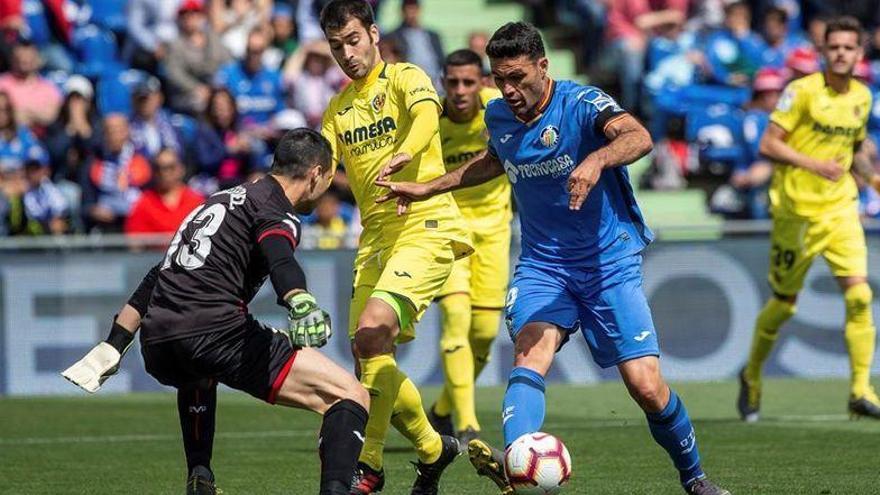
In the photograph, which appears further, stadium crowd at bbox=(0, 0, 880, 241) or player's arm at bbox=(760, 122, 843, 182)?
stadium crowd at bbox=(0, 0, 880, 241)

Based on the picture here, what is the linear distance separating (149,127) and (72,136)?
870mm

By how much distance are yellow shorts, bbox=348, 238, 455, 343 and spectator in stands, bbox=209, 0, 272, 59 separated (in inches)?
450

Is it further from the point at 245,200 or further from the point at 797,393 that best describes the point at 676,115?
the point at 245,200

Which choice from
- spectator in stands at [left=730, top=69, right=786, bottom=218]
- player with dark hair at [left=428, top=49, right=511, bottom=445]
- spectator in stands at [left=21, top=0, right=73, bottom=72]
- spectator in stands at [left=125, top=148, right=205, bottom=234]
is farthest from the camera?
spectator in stands at [left=21, top=0, right=73, bottom=72]

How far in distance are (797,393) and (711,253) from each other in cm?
187

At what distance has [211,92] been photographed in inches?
723

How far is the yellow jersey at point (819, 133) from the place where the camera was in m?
12.7

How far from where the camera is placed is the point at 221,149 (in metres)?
18.0

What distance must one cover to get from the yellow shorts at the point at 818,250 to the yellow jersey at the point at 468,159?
2.22 m

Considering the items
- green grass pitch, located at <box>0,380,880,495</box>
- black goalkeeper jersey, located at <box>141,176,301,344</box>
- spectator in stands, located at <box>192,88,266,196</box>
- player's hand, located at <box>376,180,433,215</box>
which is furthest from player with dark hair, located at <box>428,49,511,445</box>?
spectator in stands, located at <box>192,88,266,196</box>

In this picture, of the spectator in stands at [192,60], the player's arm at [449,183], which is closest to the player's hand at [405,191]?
the player's arm at [449,183]

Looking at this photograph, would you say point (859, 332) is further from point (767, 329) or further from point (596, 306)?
point (596, 306)

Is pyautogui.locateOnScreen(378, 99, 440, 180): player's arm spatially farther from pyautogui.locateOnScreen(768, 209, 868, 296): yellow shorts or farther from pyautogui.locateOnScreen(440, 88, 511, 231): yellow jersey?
pyautogui.locateOnScreen(768, 209, 868, 296): yellow shorts

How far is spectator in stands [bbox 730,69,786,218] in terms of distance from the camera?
60.5 ft
